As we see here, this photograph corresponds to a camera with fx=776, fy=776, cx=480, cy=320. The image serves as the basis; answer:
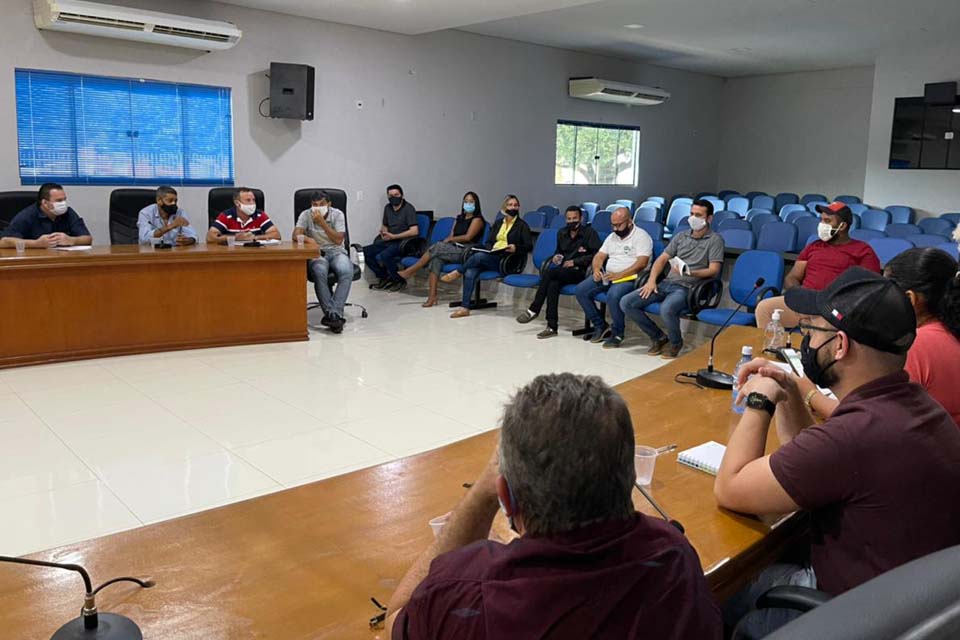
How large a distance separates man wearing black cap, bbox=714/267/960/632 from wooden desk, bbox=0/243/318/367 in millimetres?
4771

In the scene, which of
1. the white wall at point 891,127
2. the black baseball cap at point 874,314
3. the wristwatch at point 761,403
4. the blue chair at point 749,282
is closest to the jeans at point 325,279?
the blue chair at point 749,282

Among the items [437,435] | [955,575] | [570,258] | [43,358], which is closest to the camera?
[955,575]

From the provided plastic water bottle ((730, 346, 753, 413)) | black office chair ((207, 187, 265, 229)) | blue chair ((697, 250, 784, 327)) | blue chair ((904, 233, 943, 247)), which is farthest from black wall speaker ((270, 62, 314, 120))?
plastic water bottle ((730, 346, 753, 413))

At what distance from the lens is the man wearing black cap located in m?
1.45

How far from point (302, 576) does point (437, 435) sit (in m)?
2.68

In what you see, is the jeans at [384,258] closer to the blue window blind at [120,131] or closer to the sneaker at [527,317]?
the blue window blind at [120,131]

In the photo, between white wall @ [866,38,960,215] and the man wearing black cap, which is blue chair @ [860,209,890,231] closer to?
white wall @ [866,38,960,215]

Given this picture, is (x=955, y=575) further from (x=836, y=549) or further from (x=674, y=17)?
(x=674, y=17)

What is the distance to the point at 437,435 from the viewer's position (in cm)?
407

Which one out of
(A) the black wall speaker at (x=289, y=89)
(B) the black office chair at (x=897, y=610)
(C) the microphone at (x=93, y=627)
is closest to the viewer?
(B) the black office chair at (x=897, y=610)

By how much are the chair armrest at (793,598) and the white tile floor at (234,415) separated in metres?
2.29

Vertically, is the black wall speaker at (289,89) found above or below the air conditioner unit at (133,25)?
below

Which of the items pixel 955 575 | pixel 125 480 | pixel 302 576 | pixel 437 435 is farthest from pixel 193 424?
pixel 955 575

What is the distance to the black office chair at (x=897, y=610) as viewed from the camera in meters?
0.70
